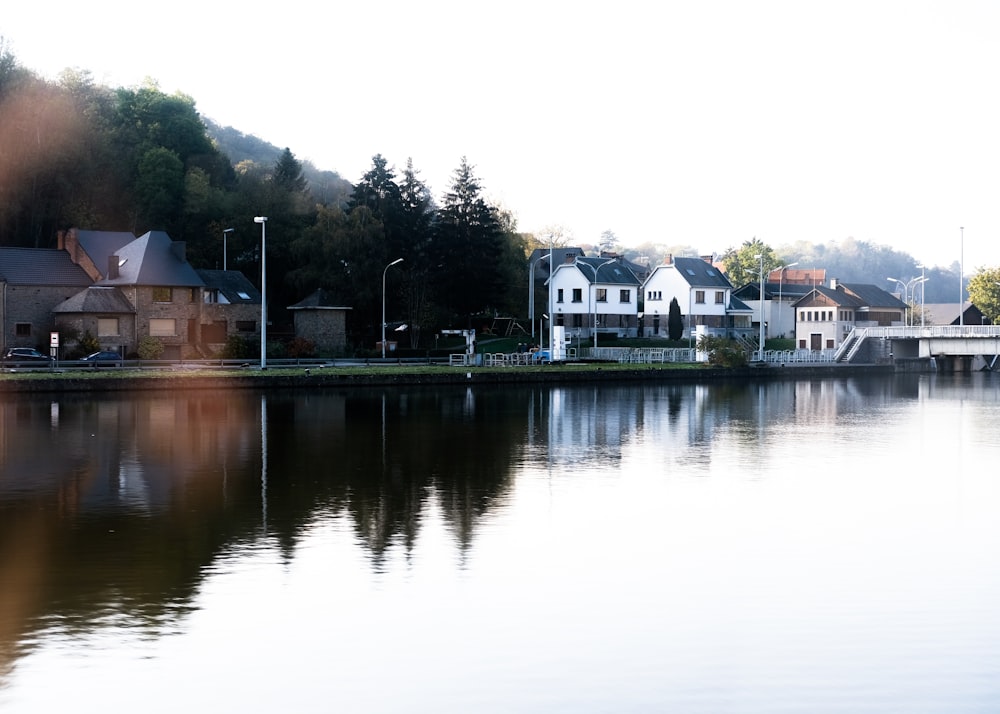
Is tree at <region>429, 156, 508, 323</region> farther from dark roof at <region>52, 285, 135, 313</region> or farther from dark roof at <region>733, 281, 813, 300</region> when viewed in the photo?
dark roof at <region>733, 281, 813, 300</region>

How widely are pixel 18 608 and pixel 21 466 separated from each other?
1573 cm

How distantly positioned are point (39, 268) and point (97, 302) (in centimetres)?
639

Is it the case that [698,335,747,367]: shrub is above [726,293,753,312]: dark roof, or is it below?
below

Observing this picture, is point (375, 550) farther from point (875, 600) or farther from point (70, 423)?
point (70, 423)

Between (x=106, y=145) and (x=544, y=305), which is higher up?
(x=106, y=145)

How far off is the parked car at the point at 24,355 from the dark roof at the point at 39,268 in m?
6.04

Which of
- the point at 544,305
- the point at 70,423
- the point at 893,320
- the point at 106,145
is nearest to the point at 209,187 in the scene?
the point at 106,145

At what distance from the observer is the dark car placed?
226 feet

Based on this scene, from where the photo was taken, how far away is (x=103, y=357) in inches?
2749

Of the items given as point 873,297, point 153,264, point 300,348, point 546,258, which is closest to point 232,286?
point 153,264

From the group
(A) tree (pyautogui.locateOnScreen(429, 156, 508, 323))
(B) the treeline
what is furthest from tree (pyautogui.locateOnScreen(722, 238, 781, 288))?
(A) tree (pyautogui.locateOnScreen(429, 156, 508, 323))

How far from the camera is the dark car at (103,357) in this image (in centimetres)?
6888

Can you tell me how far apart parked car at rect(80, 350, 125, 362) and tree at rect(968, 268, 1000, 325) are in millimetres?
98694

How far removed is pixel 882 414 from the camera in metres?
51.9
